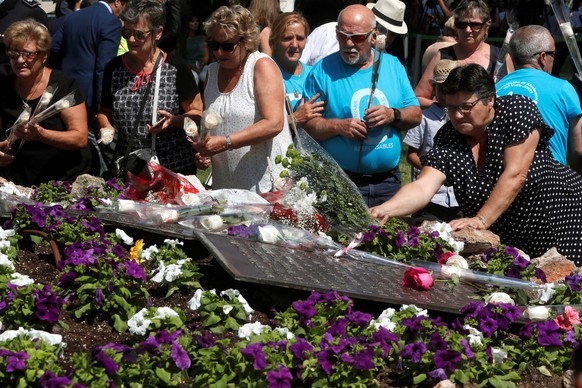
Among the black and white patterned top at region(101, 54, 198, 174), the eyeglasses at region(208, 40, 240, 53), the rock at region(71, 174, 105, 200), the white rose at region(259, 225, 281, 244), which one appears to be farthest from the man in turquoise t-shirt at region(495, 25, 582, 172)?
the rock at region(71, 174, 105, 200)

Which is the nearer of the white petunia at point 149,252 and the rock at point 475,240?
the white petunia at point 149,252

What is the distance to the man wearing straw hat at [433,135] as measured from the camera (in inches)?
277

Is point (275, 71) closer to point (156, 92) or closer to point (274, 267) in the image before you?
point (156, 92)

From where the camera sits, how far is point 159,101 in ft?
20.7

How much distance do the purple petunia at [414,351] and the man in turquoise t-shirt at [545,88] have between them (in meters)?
3.34

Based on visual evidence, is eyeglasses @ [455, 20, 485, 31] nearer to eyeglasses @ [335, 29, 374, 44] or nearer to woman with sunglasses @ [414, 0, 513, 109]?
woman with sunglasses @ [414, 0, 513, 109]

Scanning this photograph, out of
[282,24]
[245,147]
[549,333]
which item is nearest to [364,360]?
[549,333]

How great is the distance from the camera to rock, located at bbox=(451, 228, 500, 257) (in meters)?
5.25

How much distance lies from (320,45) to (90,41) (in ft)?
6.42

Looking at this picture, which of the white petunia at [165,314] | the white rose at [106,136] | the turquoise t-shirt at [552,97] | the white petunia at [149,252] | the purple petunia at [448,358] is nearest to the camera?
the purple petunia at [448,358]

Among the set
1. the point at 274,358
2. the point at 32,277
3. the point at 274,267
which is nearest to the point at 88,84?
the point at 32,277

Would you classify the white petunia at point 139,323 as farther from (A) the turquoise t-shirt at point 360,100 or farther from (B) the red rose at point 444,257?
(A) the turquoise t-shirt at point 360,100

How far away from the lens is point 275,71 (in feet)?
19.6

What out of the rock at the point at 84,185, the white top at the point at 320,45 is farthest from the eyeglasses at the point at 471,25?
the rock at the point at 84,185
